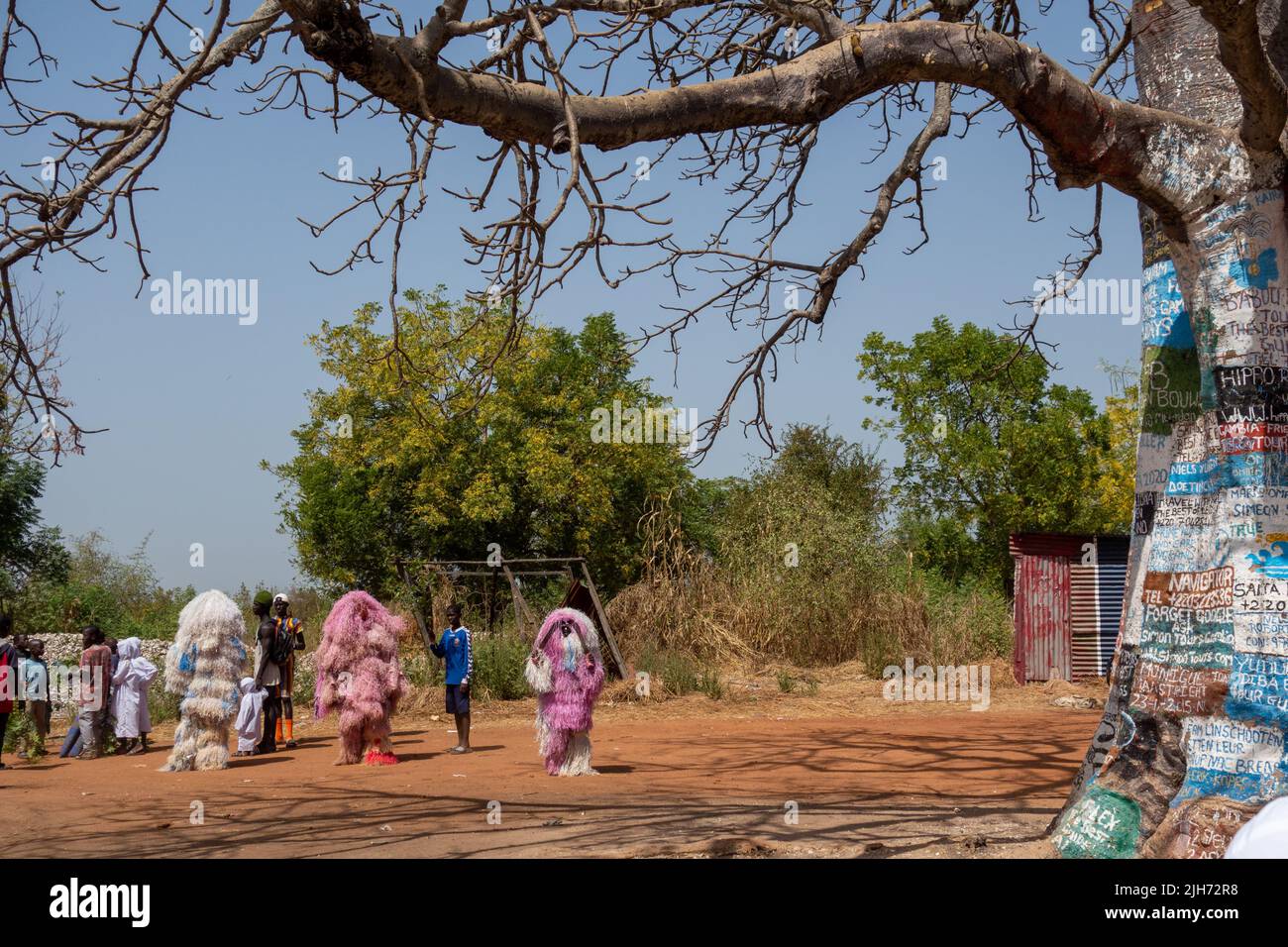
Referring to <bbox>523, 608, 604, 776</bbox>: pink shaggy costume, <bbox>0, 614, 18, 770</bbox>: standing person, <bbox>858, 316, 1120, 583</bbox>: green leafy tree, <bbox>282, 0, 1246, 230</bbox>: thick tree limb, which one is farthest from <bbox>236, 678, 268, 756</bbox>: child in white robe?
<bbox>858, 316, 1120, 583</bbox>: green leafy tree

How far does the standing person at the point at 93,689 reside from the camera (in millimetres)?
13492

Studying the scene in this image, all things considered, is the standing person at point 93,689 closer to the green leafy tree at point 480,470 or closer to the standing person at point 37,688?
the standing person at point 37,688

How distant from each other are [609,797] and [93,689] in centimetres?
778

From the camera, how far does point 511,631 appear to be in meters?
19.2

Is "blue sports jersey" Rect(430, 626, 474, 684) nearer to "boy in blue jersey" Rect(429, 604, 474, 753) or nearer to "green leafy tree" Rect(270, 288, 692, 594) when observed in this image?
"boy in blue jersey" Rect(429, 604, 474, 753)

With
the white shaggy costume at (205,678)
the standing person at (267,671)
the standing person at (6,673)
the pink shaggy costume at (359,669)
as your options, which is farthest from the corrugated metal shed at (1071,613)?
the standing person at (6,673)

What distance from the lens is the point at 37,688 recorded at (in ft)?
46.0

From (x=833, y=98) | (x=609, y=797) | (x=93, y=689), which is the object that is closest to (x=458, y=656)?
(x=609, y=797)

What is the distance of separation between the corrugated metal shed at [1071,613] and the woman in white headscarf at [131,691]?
14000 mm

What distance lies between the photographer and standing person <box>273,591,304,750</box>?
13.7m

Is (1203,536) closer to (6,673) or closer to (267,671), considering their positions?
(267,671)

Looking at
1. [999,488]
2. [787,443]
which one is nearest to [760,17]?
[999,488]

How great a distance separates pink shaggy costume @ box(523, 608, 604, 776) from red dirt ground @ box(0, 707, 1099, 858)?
13.7 inches

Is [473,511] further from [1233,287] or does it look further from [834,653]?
[1233,287]
